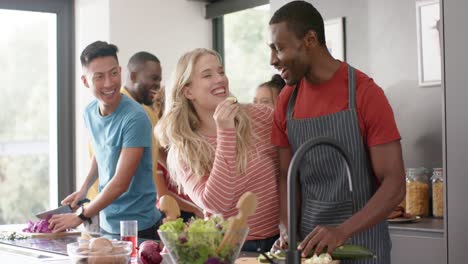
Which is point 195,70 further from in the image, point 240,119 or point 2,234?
point 2,234

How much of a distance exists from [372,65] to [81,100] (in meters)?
2.46

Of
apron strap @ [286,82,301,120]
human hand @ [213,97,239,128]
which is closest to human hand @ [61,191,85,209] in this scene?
human hand @ [213,97,239,128]

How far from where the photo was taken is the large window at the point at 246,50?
19.2 feet

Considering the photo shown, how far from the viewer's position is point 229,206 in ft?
8.82

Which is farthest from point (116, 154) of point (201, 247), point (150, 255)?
point (201, 247)

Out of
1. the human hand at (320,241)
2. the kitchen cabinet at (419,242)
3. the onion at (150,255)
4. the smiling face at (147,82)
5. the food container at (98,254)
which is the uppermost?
the smiling face at (147,82)

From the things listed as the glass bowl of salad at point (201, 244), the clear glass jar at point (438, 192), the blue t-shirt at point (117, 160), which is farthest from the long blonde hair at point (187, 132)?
the clear glass jar at point (438, 192)

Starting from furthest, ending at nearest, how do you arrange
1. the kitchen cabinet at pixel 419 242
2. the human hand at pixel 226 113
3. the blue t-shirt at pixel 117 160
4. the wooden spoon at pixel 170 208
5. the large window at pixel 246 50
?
the large window at pixel 246 50, the blue t-shirt at pixel 117 160, the kitchen cabinet at pixel 419 242, the human hand at pixel 226 113, the wooden spoon at pixel 170 208

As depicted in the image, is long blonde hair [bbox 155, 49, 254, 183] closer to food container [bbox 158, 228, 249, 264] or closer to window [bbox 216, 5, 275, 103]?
food container [bbox 158, 228, 249, 264]

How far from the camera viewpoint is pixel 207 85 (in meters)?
2.85

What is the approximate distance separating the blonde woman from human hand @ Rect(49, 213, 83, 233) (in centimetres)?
74

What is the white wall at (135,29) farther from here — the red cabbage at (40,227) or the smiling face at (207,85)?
the smiling face at (207,85)

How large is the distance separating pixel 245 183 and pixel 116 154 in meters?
1.19

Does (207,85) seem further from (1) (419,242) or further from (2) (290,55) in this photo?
(1) (419,242)
